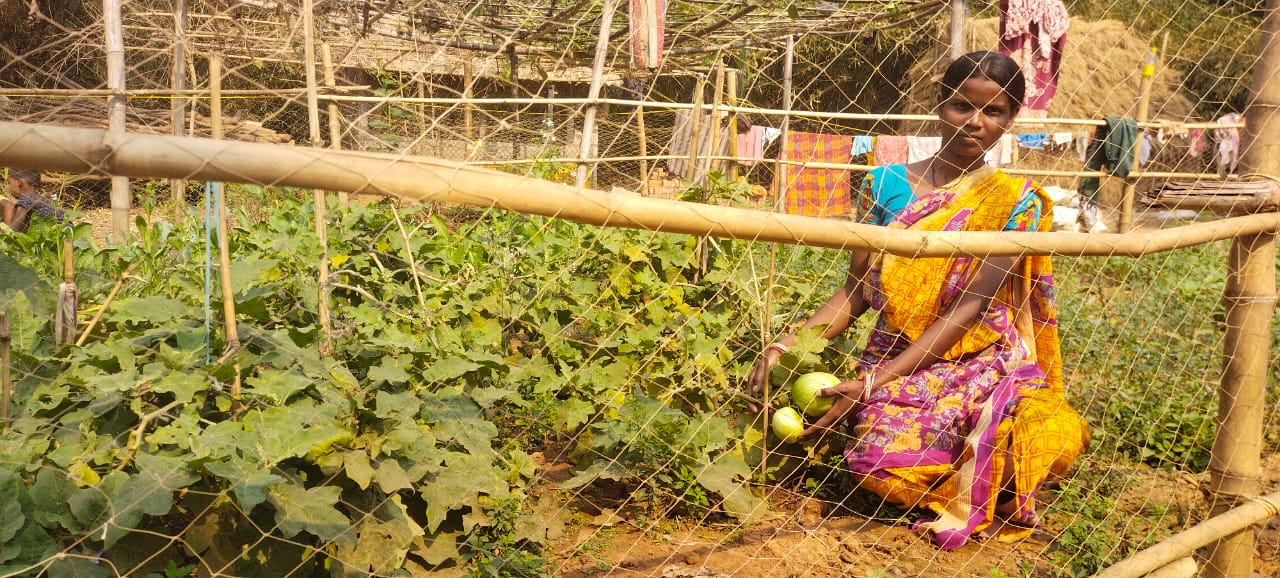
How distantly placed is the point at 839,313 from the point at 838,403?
288 millimetres

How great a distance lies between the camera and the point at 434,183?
1.41 m

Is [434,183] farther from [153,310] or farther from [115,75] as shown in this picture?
[115,75]

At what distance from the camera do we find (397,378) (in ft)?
6.69

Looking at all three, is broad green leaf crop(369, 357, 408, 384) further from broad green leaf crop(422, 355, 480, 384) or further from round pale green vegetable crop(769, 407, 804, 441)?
round pale green vegetable crop(769, 407, 804, 441)

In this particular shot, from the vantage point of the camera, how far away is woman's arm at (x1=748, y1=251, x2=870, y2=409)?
112 inches

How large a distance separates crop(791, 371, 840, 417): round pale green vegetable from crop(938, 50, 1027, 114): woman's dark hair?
3.04ft

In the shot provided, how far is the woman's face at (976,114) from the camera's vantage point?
2.64 m

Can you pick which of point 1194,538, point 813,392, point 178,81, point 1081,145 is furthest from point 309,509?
point 1081,145

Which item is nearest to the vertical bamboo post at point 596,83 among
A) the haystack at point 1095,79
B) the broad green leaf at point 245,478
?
the broad green leaf at point 245,478

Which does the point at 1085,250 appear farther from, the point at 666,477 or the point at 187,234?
the point at 187,234

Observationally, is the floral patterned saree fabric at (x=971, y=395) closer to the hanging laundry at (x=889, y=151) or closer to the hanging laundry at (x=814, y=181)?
the hanging laundry at (x=814, y=181)

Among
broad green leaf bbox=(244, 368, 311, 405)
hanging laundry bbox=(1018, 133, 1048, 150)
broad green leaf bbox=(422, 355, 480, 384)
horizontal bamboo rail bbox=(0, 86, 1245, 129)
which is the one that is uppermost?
horizontal bamboo rail bbox=(0, 86, 1245, 129)

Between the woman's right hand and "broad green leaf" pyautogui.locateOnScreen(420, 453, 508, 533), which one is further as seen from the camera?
the woman's right hand

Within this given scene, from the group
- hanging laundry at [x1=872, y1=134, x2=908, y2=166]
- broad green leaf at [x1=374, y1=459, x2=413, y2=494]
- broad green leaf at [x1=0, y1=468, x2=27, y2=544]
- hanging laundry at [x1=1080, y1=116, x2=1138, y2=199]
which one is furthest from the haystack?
broad green leaf at [x1=0, y1=468, x2=27, y2=544]
